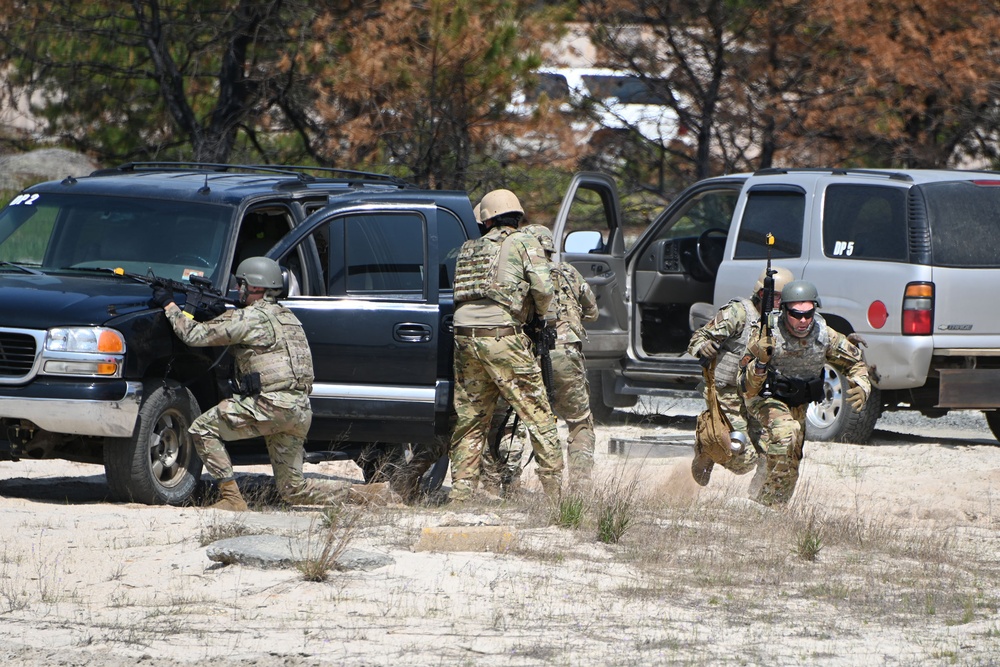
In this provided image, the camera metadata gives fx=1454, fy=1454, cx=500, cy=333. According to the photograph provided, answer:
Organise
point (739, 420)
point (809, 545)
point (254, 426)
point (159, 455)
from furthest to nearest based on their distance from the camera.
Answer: point (739, 420) < point (159, 455) < point (254, 426) < point (809, 545)

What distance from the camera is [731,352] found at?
27.9ft

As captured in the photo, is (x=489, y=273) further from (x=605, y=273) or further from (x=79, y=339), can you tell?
(x=605, y=273)

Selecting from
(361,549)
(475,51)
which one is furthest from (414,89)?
(361,549)

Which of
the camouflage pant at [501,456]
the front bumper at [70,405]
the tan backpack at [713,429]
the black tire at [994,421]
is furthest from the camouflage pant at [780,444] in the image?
the front bumper at [70,405]

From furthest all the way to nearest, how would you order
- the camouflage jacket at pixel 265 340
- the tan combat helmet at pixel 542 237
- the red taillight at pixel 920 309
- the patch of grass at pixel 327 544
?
the red taillight at pixel 920 309 < the tan combat helmet at pixel 542 237 < the camouflage jacket at pixel 265 340 < the patch of grass at pixel 327 544

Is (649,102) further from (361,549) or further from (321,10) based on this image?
(361,549)

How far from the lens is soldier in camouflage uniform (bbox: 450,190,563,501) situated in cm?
744

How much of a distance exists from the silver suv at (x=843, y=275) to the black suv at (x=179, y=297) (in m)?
2.79

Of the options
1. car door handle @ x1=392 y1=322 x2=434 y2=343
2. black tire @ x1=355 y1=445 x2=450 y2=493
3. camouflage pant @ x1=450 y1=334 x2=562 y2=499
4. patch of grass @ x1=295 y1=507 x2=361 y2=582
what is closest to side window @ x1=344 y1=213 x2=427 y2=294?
car door handle @ x1=392 y1=322 x2=434 y2=343

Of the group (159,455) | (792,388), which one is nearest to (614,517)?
(792,388)

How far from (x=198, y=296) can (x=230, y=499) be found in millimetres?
1077

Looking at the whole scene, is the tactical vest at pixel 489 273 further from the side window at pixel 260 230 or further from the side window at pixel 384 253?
the side window at pixel 260 230

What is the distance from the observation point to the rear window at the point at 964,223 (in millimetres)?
9789

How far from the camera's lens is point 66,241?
25.7ft
